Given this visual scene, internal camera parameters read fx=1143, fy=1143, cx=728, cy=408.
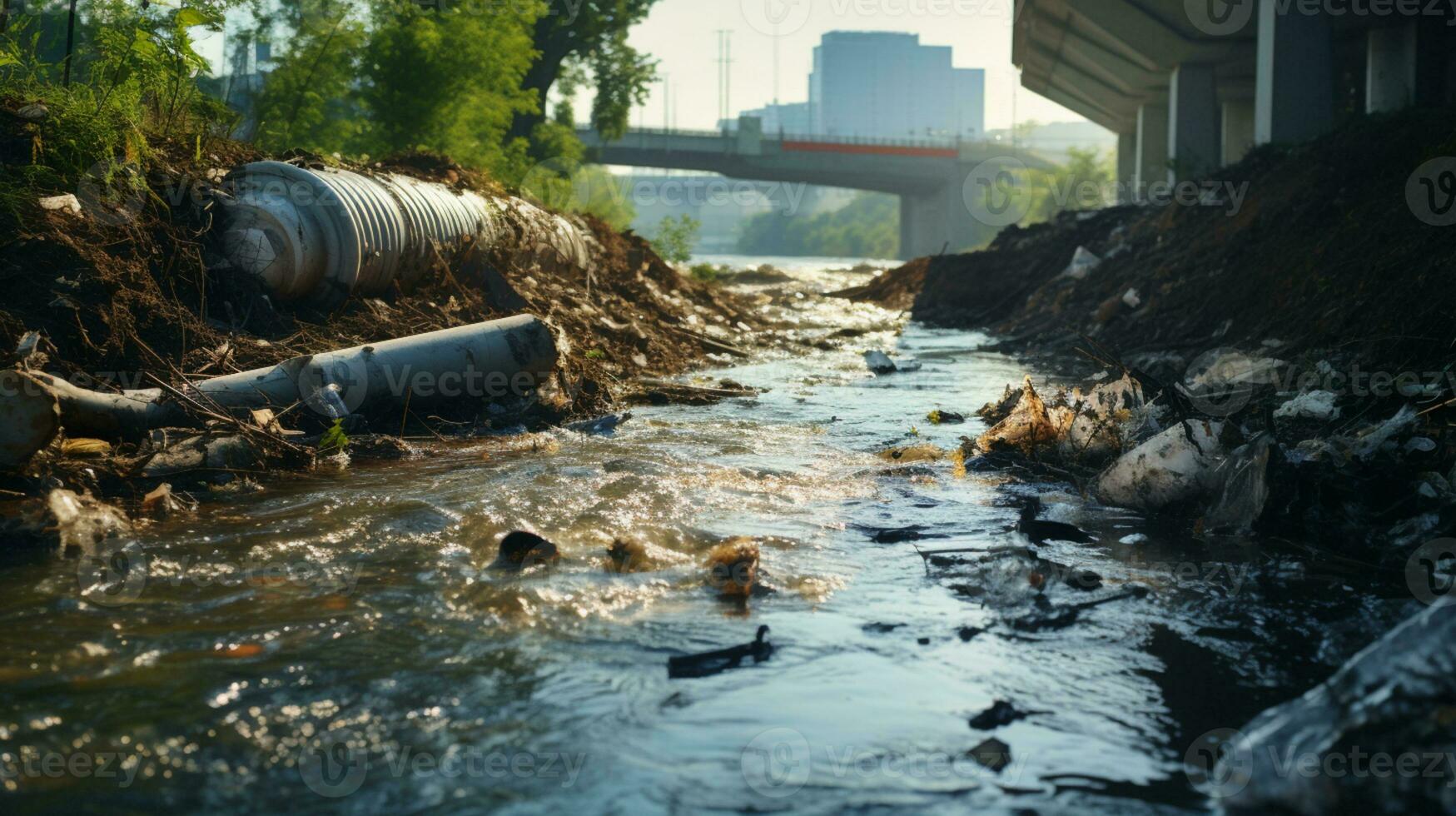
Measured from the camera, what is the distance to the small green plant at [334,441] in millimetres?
7664

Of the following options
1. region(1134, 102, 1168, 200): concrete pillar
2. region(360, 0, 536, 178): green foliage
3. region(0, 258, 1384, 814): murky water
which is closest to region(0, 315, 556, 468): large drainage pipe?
region(0, 258, 1384, 814): murky water

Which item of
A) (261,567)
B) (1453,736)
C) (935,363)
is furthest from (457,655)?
(935,363)

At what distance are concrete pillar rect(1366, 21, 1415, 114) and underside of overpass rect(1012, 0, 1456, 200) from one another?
0.07ft

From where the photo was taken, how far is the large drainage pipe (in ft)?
19.1

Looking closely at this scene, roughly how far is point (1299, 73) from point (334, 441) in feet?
61.6

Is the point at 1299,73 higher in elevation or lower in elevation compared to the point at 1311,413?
higher

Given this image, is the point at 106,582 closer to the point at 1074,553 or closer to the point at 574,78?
the point at 1074,553

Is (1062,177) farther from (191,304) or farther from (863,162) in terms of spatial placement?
(191,304)

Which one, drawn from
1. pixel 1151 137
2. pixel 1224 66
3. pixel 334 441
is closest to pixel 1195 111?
pixel 1224 66

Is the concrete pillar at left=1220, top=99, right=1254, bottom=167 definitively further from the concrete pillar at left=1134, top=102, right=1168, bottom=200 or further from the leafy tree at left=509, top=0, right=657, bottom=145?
the leafy tree at left=509, top=0, right=657, bottom=145

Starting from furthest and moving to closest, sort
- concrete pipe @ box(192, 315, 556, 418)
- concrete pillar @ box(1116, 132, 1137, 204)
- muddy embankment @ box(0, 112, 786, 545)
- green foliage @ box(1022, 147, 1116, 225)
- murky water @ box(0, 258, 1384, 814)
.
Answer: green foliage @ box(1022, 147, 1116, 225) → concrete pillar @ box(1116, 132, 1137, 204) → concrete pipe @ box(192, 315, 556, 418) → muddy embankment @ box(0, 112, 786, 545) → murky water @ box(0, 258, 1384, 814)

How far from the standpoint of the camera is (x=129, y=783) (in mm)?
3107

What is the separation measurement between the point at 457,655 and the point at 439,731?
2.07 ft

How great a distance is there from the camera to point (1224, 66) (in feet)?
102
